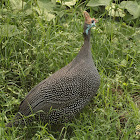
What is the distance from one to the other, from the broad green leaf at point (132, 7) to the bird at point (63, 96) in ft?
4.34

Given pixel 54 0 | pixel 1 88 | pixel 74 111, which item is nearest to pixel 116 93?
pixel 74 111

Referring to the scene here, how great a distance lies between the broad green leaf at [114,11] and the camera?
172 inches

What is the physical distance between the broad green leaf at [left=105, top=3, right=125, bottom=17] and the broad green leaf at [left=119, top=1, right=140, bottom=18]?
0.32 feet

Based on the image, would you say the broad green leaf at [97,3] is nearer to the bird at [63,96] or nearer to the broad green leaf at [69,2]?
the broad green leaf at [69,2]

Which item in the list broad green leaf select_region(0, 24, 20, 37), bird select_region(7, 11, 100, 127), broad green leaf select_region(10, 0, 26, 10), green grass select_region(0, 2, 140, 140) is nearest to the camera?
bird select_region(7, 11, 100, 127)

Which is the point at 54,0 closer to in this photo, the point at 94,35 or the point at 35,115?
the point at 94,35

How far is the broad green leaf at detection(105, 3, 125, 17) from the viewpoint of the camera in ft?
14.3

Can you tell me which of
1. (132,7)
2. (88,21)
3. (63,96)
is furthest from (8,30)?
(132,7)

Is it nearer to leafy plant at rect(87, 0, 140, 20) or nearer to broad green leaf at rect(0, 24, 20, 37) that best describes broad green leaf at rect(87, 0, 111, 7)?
leafy plant at rect(87, 0, 140, 20)

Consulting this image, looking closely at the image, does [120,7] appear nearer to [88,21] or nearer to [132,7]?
[132,7]

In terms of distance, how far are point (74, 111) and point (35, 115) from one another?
37 cm

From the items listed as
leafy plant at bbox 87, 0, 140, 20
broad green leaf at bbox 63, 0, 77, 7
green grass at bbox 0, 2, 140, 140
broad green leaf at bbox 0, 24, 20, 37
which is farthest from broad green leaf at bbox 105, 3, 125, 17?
broad green leaf at bbox 0, 24, 20, 37

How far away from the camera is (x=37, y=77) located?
13.0 feet

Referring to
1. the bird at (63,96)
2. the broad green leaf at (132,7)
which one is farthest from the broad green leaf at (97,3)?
the bird at (63,96)
